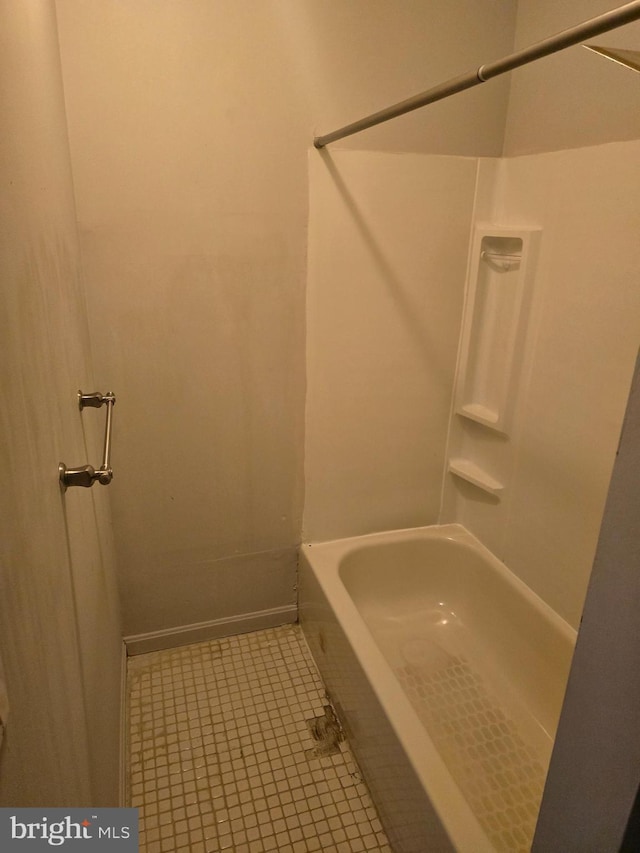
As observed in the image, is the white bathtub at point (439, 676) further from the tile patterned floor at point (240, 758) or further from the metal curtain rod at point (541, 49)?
the metal curtain rod at point (541, 49)

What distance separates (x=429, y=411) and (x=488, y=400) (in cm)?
21

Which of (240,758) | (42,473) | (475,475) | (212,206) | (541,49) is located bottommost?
(240,758)

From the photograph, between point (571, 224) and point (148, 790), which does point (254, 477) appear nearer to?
point (148, 790)

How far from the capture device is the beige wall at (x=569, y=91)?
1313 millimetres

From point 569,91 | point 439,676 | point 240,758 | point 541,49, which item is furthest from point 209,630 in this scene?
point 569,91

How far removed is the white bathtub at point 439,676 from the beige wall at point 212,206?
0.45m

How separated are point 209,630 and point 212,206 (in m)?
1.46

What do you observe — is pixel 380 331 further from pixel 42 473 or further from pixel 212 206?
pixel 42 473

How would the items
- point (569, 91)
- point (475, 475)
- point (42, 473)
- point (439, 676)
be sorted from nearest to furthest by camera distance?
point (42, 473) < point (569, 91) < point (439, 676) < point (475, 475)

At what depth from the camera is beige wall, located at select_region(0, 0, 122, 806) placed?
1.84 ft

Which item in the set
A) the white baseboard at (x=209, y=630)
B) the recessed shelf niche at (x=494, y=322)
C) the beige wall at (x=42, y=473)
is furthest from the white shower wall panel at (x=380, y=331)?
the beige wall at (x=42, y=473)

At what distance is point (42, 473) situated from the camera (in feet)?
2.39

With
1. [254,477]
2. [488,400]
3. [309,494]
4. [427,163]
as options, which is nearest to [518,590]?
[488,400]

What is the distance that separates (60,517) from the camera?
2.75 feet
